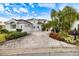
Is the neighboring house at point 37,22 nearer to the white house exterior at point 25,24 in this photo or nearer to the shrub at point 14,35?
the white house exterior at point 25,24

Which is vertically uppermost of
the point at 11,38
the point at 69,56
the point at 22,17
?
the point at 22,17

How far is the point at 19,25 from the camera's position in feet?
11.2

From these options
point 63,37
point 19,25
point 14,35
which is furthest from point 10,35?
point 63,37

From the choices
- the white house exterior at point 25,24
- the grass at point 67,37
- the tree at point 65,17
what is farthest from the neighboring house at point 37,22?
the grass at point 67,37

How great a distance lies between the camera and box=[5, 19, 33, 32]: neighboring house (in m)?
3.38

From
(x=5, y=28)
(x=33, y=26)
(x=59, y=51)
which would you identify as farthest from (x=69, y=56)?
(x=5, y=28)

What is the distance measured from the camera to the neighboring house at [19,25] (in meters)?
3.38

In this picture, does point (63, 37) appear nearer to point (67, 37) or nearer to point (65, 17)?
point (67, 37)

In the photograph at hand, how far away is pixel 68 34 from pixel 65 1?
39cm

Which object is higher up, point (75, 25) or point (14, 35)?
point (75, 25)

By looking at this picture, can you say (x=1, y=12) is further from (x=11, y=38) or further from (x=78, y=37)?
(x=78, y=37)

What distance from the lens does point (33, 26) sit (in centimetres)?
343

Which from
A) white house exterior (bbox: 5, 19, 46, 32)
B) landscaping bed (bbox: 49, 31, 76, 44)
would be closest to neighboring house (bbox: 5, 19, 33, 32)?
white house exterior (bbox: 5, 19, 46, 32)

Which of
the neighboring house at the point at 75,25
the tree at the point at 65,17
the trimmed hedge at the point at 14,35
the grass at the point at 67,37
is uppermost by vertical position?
the tree at the point at 65,17
